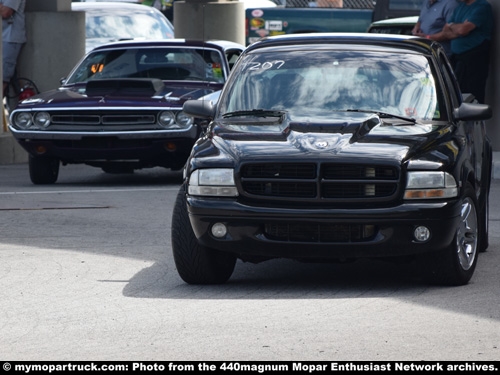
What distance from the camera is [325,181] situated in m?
7.89

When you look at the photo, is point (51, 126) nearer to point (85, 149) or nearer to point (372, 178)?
point (85, 149)

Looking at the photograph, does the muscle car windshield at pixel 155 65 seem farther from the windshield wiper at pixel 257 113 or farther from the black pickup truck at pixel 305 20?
the black pickup truck at pixel 305 20

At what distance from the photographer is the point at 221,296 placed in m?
8.04

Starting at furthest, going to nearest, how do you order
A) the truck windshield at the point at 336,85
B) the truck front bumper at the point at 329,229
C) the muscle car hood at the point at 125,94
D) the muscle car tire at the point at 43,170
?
the muscle car tire at the point at 43,170 < the muscle car hood at the point at 125,94 < the truck windshield at the point at 336,85 < the truck front bumper at the point at 329,229

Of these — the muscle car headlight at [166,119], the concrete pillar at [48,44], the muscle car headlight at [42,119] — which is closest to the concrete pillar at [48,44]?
the concrete pillar at [48,44]

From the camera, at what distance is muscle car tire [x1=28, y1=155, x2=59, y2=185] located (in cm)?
1479

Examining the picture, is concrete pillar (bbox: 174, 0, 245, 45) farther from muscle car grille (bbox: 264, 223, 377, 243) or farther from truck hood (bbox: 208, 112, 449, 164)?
muscle car grille (bbox: 264, 223, 377, 243)

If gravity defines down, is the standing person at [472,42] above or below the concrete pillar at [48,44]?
above

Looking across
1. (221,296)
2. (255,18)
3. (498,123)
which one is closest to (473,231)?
(221,296)

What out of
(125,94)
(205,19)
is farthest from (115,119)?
(205,19)

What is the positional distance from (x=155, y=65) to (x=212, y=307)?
7.95 metres

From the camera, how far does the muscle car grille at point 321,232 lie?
789cm

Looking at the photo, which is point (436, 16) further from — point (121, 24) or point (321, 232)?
point (321, 232)

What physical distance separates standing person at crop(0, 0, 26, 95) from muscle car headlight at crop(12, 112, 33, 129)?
491 cm
